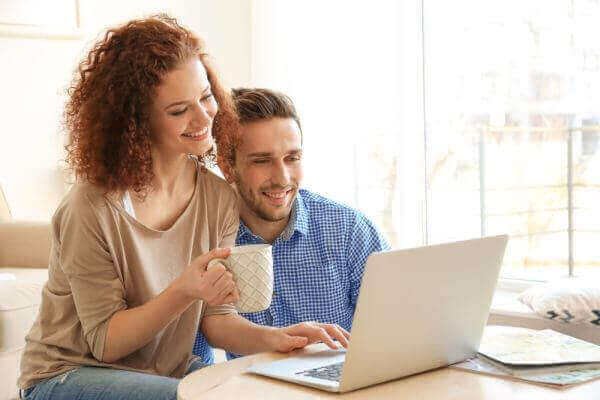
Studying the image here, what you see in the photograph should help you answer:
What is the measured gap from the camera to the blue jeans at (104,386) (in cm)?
158

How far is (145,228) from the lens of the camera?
5.65 ft

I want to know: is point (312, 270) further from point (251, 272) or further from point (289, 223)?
point (251, 272)

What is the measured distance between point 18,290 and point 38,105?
1.49m

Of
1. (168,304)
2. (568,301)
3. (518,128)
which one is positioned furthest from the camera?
(518,128)

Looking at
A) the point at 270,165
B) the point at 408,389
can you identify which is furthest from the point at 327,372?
the point at 270,165

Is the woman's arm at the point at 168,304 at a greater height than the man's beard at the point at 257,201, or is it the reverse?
the man's beard at the point at 257,201

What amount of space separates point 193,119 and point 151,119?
0.08 metres

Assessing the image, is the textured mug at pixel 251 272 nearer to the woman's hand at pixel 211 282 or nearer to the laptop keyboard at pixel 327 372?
the woman's hand at pixel 211 282

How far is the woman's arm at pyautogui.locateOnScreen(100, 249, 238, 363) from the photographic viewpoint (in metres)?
1.48

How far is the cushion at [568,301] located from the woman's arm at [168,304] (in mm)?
1174

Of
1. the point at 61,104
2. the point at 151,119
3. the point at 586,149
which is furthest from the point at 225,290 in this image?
the point at 61,104

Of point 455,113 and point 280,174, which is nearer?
point 280,174

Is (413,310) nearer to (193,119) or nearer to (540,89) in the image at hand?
(193,119)

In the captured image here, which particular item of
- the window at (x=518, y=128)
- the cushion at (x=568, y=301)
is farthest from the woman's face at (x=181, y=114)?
the window at (x=518, y=128)
